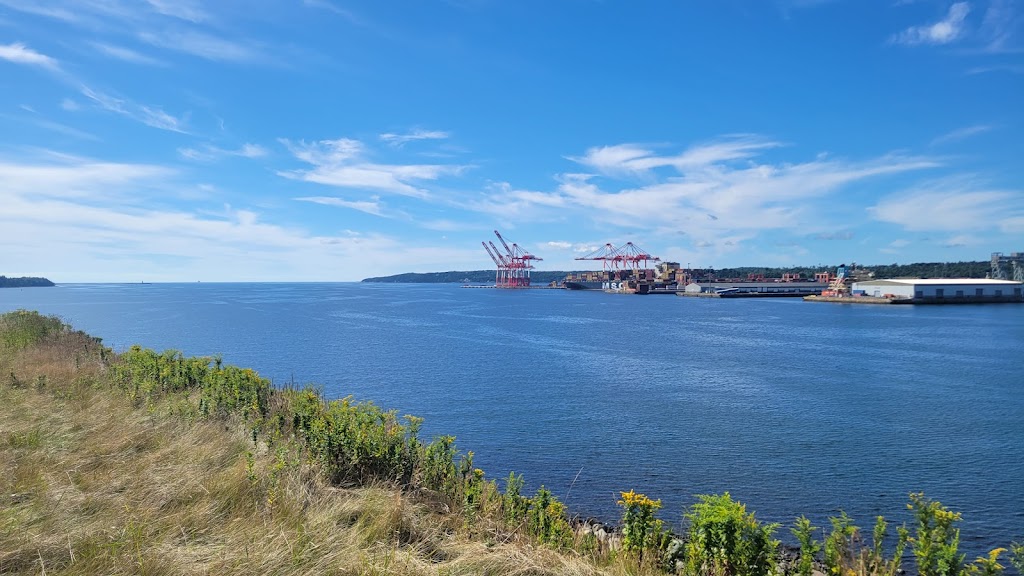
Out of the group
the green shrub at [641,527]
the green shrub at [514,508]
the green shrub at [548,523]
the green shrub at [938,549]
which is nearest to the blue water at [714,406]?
the green shrub at [514,508]

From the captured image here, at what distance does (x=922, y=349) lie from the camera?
3778 centimetres

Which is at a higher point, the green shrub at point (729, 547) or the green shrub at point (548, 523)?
the green shrub at point (729, 547)

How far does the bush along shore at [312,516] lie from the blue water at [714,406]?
2.91m

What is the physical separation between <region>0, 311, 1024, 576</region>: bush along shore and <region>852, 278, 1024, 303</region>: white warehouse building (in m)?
95.7

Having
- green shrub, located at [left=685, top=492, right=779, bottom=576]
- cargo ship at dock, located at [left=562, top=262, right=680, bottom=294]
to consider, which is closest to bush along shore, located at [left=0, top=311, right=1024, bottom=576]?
green shrub, located at [left=685, top=492, right=779, bottom=576]

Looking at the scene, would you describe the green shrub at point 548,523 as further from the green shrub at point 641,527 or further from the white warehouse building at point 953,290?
the white warehouse building at point 953,290

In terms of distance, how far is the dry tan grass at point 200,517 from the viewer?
465cm

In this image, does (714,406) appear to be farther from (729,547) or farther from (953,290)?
(953,290)

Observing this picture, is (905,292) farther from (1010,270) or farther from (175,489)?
(175,489)

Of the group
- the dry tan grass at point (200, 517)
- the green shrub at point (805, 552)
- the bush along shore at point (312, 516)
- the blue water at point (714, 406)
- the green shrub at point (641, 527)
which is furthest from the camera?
the blue water at point (714, 406)

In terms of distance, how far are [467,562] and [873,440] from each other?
52.6ft

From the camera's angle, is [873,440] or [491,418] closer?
[873,440]

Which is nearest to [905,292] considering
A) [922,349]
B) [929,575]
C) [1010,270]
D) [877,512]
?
[922,349]

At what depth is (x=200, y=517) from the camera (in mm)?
5535
